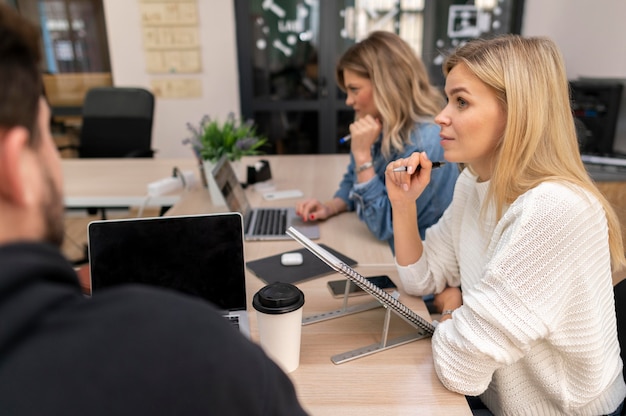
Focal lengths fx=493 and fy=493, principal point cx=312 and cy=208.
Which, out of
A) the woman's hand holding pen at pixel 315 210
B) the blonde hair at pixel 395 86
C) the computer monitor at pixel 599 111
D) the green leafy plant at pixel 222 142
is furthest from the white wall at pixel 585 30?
the green leafy plant at pixel 222 142

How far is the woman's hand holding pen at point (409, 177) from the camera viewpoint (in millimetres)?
1247

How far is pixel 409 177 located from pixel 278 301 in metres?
0.56

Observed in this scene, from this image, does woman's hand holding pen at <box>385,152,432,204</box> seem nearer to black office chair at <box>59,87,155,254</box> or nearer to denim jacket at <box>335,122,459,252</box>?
denim jacket at <box>335,122,459,252</box>

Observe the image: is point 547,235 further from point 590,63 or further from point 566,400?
point 590,63

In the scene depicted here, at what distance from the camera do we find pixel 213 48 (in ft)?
12.9

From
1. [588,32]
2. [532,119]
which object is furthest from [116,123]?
[588,32]

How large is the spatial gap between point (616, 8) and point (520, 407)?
2.94m

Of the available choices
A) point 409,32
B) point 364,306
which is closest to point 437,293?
point 364,306

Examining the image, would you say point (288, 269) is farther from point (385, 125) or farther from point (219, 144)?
point (219, 144)

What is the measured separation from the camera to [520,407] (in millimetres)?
1000

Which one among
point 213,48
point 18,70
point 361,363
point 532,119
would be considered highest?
point 213,48

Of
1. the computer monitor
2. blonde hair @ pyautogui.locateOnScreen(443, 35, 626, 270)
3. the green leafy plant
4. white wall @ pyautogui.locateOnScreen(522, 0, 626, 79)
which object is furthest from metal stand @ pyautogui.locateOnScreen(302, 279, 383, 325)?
the computer monitor

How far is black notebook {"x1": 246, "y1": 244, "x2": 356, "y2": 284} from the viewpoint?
1.30m

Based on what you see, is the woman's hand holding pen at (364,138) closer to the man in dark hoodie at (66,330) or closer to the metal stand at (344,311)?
the metal stand at (344,311)
